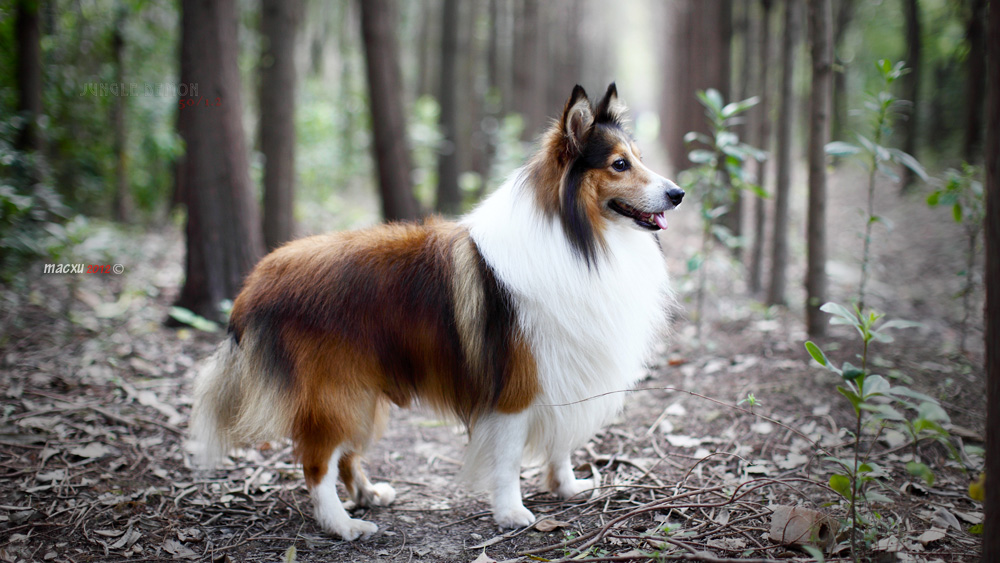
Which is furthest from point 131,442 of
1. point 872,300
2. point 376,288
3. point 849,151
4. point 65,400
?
point 872,300

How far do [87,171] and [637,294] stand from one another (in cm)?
1006

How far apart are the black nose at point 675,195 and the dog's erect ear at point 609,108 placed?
50 cm

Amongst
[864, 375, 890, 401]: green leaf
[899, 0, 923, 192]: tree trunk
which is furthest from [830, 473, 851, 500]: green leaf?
[899, 0, 923, 192]: tree trunk

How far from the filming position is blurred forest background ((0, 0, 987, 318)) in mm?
5738

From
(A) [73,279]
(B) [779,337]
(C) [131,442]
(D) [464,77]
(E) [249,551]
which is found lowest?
(E) [249,551]

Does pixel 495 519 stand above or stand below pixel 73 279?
below

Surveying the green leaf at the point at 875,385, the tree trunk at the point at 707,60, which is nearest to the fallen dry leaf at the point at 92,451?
the green leaf at the point at 875,385

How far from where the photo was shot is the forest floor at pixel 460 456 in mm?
2855

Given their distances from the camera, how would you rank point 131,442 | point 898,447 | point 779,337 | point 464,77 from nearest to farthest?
point 898,447 < point 131,442 < point 779,337 < point 464,77

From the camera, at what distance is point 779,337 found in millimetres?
5477

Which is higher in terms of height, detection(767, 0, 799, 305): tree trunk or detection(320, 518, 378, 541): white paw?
detection(767, 0, 799, 305): tree trunk

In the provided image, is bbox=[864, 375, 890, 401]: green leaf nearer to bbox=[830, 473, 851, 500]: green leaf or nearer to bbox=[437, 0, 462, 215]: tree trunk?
bbox=[830, 473, 851, 500]: green leaf

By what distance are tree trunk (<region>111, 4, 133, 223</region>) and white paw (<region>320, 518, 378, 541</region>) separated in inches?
346

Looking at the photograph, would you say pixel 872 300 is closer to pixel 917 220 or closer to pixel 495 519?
pixel 917 220
